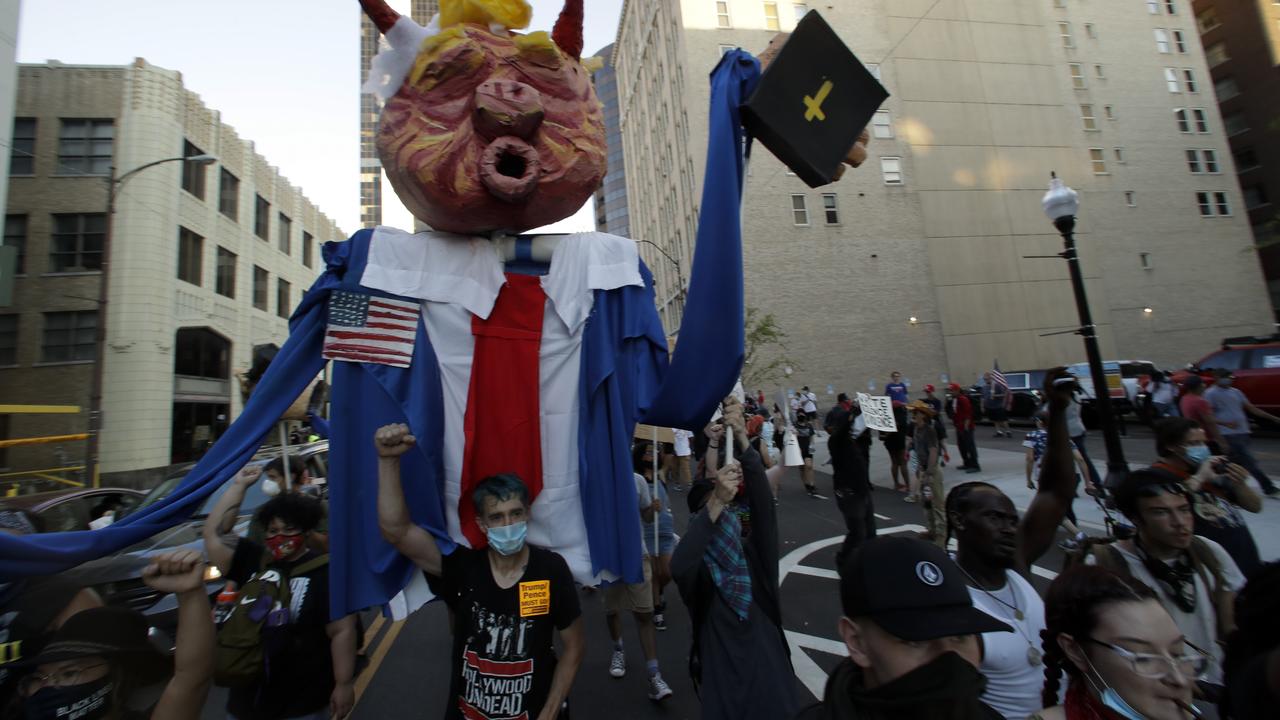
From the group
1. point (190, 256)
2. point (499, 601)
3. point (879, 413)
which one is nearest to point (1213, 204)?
point (879, 413)

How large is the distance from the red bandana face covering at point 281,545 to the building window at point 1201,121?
47.3 metres

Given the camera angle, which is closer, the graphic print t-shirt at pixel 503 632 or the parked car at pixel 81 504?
the graphic print t-shirt at pixel 503 632

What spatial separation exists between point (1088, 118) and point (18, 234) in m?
47.5

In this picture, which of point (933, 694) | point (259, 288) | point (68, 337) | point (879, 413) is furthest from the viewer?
point (259, 288)

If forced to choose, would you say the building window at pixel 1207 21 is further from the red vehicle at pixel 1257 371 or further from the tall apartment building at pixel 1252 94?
the red vehicle at pixel 1257 371

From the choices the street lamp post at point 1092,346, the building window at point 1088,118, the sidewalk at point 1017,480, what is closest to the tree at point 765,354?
the sidewalk at point 1017,480

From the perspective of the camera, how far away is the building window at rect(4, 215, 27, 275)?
1806 cm

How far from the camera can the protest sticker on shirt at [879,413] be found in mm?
10445

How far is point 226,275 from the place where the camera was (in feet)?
73.8

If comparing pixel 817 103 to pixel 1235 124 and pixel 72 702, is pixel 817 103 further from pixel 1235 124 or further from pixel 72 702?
pixel 1235 124

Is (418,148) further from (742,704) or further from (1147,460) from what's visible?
(1147,460)

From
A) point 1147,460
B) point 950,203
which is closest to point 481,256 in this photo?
point 1147,460

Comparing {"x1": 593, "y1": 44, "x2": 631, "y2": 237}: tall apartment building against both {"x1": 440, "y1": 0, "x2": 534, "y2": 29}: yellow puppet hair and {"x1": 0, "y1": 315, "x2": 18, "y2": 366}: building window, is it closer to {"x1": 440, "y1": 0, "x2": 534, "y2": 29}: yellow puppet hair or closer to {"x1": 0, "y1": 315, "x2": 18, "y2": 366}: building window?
{"x1": 0, "y1": 315, "x2": 18, "y2": 366}: building window

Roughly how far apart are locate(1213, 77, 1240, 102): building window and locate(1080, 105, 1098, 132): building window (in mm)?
10086
